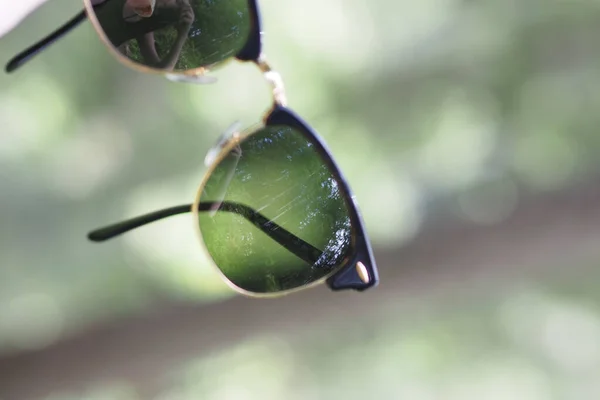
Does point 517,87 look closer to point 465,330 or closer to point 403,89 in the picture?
point 403,89

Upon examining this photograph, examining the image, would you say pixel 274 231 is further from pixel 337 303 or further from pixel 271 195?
pixel 337 303

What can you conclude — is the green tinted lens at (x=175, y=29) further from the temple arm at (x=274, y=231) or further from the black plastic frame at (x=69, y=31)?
the temple arm at (x=274, y=231)

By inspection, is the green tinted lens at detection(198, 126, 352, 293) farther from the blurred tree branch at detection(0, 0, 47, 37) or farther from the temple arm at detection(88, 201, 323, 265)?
the blurred tree branch at detection(0, 0, 47, 37)

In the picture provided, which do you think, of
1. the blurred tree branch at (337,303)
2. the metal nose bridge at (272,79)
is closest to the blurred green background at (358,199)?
the blurred tree branch at (337,303)

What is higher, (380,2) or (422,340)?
(380,2)

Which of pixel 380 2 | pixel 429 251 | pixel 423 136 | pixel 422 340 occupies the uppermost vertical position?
pixel 380 2

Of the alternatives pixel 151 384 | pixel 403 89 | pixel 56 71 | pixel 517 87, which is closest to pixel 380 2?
pixel 403 89
